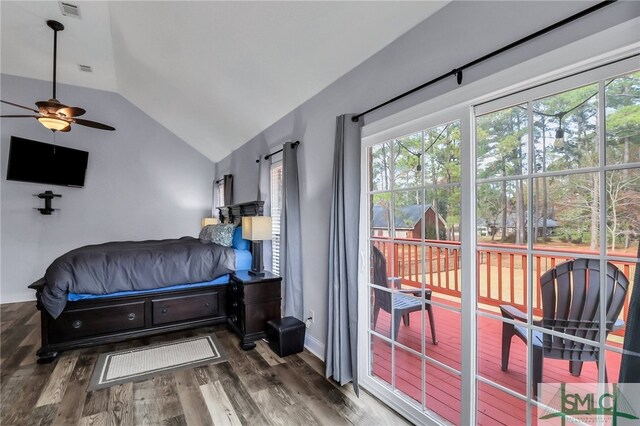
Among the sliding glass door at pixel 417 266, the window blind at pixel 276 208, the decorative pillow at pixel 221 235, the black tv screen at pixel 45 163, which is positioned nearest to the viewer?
the sliding glass door at pixel 417 266

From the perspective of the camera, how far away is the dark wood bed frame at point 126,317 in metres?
2.90

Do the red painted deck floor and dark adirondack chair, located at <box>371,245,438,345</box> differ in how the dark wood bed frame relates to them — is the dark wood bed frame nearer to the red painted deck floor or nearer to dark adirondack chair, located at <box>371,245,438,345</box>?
dark adirondack chair, located at <box>371,245,438,345</box>

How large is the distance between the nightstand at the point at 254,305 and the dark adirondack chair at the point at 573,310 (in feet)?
7.54

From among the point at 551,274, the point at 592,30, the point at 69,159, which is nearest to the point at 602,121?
the point at 592,30

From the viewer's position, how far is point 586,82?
A: 1.25 meters

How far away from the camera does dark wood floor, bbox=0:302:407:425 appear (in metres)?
2.02

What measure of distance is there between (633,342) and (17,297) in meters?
6.98

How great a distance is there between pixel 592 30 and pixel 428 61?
0.81 meters

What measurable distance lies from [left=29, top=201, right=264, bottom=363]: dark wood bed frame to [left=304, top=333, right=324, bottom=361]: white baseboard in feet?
3.82

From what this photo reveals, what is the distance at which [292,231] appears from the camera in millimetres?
3195

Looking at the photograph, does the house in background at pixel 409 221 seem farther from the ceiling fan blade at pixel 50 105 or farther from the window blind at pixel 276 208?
the ceiling fan blade at pixel 50 105

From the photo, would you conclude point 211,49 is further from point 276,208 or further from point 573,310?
point 573,310

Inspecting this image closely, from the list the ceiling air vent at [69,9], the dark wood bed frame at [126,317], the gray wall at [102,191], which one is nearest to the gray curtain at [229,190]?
the gray wall at [102,191]

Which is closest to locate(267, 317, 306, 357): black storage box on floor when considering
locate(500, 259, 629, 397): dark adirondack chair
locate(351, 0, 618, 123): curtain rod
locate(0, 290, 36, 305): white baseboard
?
locate(500, 259, 629, 397): dark adirondack chair
